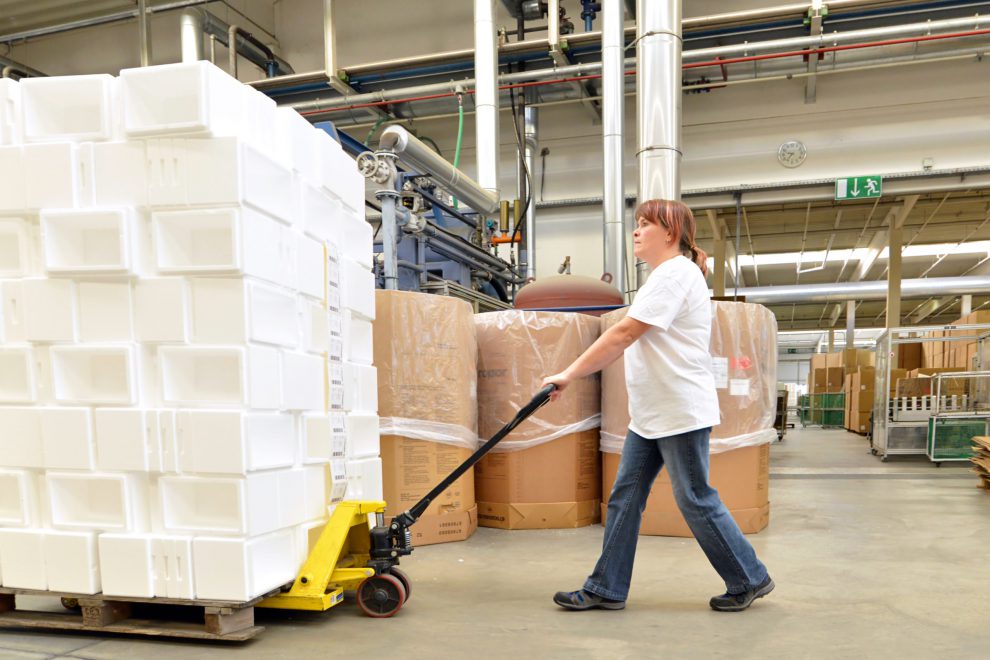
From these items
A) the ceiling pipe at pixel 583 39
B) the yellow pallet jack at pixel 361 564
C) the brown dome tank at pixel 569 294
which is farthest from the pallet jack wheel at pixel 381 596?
the ceiling pipe at pixel 583 39

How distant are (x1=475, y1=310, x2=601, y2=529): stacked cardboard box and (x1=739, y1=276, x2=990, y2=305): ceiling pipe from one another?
946 cm

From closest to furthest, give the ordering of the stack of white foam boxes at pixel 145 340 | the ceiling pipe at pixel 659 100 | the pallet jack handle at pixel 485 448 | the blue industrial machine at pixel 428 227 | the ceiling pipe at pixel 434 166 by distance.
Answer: the stack of white foam boxes at pixel 145 340, the pallet jack handle at pixel 485 448, the blue industrial machine at pixel 428 227, the ceiling pipe at pixel 434 166, the ceiling pipe at pixel 659 100

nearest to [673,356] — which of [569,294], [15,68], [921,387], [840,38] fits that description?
[569,294]

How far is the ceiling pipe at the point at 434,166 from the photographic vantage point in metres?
4.22

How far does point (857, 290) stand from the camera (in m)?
13.2

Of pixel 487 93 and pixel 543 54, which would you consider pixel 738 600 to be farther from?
pixel 543 54

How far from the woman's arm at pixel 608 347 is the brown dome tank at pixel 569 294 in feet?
9.01

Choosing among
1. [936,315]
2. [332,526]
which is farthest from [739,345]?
[936,315]

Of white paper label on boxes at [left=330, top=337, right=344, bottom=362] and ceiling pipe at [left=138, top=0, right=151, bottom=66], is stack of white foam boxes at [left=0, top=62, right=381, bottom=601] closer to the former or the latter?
white paper label on boxes at [left=330, top=337, right=344, bottom=362]

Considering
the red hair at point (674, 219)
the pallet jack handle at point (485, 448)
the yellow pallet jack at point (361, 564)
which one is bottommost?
the yellow pallet jack at point (361, 564)

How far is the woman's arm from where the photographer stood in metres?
2.15

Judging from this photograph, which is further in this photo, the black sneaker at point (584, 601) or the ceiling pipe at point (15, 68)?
the ceiling pipe at point (15, 68)

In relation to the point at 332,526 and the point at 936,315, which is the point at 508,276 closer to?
the point at 332,526

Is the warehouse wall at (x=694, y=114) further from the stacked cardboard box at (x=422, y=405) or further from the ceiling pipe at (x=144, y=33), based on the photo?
the stacked cardboard box at (x=422, y=405)
